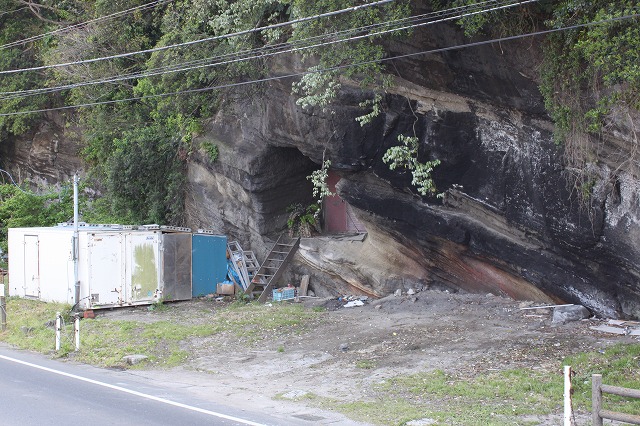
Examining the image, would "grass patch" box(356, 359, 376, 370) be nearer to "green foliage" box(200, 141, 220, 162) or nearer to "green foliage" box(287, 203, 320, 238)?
"green foliage" box(287, 203, 320, 238)

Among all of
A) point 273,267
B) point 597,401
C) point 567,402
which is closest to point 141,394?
point 567,402

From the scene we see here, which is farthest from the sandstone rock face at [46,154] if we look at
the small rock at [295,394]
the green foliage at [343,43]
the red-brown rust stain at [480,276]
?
the small rock at [295,394]

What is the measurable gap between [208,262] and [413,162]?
8.66 m

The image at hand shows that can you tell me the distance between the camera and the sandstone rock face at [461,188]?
44.4ft

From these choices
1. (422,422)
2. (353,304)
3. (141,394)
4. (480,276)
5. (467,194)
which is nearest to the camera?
(422,422)

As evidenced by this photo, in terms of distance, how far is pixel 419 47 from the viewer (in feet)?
48.7

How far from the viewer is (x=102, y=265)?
19.4 meters

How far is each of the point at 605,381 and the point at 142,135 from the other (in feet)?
59.4

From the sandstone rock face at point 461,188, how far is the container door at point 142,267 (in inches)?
132

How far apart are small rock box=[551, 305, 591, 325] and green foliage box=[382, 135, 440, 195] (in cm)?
377

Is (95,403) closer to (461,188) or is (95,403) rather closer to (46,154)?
(461,188)

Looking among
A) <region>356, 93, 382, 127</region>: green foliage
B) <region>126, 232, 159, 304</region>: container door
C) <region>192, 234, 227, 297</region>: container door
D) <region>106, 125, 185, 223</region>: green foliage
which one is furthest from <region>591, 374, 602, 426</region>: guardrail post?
<region>106, 125, 185, 223</region>: green foliage

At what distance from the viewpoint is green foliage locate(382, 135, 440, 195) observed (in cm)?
1566

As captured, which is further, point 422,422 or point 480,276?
point 480,276
